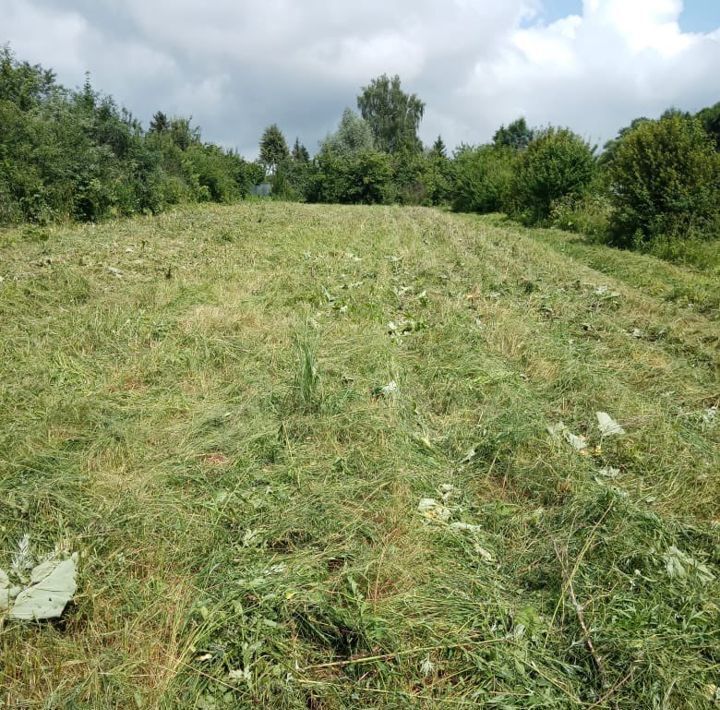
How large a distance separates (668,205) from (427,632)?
9.31 meters

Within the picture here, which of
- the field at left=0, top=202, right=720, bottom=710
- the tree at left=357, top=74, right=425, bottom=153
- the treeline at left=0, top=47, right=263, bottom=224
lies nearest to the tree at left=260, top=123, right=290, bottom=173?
the tree at left=357, top=74, right=425, bottom=153

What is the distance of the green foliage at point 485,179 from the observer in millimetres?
18422

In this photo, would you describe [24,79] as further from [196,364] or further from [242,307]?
[196,364]

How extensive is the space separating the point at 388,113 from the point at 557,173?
34.5 meters

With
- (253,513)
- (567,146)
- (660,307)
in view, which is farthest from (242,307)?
(567,146)

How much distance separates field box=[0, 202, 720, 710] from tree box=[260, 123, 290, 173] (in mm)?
45506

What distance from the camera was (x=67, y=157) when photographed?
11.1 meters

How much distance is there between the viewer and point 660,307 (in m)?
5.18

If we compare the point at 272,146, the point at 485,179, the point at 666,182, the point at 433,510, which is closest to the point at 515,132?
the point at 272,146

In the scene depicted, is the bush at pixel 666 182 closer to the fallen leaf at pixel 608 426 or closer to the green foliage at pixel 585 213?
the green foliage at pixel 585 213

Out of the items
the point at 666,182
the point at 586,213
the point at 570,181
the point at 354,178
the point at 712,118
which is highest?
the point at 712,118

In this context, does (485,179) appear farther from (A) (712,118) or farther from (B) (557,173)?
(A) (712,118)

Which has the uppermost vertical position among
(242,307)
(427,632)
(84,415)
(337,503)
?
(242,307)

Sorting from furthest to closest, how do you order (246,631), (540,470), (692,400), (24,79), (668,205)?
(24,79) < (668,205) < (692,400) < (540,470) < (246,631)
